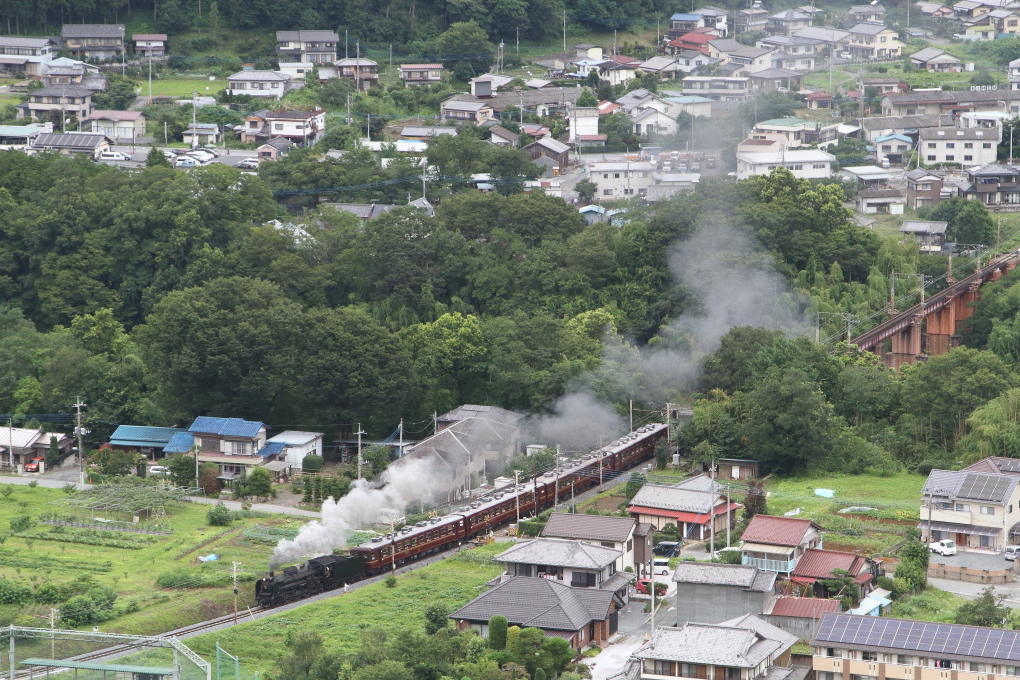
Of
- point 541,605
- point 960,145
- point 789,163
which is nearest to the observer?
point 541,605

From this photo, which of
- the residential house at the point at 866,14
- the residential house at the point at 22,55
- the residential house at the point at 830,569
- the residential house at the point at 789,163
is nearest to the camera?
the residential house at the point at 830,569

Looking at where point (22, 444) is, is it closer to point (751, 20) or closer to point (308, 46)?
point (308, 46)

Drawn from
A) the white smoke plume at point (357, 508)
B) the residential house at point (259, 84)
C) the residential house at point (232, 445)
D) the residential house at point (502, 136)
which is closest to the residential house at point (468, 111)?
the residential house at point (502, 136)

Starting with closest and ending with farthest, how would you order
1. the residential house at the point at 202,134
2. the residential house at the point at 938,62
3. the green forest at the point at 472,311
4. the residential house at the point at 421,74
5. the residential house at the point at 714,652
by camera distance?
the residential house at the point at 714,652 < the green forest at the point at 472,311 < the residential house at the point at 202,134 < the residential house at the point at 421,74 < the residential house at the point at 938,62

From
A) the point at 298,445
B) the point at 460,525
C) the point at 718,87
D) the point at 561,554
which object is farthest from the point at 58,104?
the point at 561,554

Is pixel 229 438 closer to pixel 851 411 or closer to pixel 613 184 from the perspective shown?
pixel 851 411

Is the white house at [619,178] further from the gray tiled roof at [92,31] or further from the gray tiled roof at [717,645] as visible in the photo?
the gray tiled roof at [717,645]

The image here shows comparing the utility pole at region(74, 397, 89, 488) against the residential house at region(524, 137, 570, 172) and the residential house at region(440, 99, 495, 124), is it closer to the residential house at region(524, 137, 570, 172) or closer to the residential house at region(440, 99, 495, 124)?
the residential house at region(524, 137, 570, 172)
